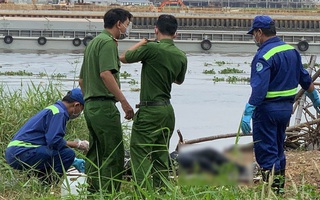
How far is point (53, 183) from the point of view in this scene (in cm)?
677

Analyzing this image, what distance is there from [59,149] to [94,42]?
1.07 metres

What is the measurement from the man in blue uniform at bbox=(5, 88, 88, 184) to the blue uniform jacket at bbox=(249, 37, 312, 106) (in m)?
1.43

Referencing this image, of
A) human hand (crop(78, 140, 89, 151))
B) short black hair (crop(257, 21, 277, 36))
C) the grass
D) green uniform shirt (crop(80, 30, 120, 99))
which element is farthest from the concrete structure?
green uniform shirt (crop(80, 30, 120, 99))

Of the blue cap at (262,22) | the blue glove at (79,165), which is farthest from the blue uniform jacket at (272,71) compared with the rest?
the blue glove at (79,165)

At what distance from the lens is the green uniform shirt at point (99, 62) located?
6089 mm

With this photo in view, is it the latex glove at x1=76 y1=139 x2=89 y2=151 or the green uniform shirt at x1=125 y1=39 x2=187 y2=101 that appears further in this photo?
the latex glove at x1=76 y1=139 x2=89 y2=151

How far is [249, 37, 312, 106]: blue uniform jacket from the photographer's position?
249 inches

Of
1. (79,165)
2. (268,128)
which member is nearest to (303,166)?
(268,128)

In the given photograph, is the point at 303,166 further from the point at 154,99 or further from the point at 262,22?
the point at 154,99

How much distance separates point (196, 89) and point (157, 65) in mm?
12504

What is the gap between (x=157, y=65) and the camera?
623 centimetres

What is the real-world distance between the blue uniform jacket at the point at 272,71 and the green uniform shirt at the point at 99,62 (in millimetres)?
1054

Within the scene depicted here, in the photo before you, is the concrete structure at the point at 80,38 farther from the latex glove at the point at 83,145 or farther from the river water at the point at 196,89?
the latex glove at the point at 83,145

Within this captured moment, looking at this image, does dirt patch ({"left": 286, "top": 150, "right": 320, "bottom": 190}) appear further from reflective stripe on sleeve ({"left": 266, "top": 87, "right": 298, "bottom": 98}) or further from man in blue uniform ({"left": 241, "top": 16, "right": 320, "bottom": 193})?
reflective stripe on sleeve ({"left": 266, "top": 87, "right": 298, "bottom": 98})
